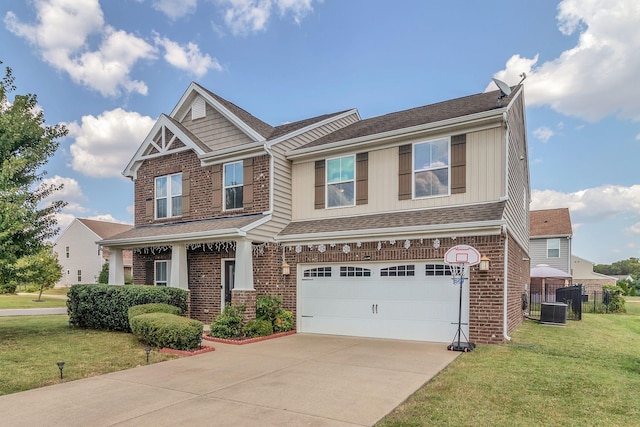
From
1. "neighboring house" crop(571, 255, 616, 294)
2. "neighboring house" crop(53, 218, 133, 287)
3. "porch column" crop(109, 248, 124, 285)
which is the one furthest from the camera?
"neighboring house" crop(53, 218, 133, 287)

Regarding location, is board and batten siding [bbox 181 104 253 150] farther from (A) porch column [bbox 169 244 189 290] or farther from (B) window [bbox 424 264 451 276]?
(B) window [bbox 424 264 451 276]

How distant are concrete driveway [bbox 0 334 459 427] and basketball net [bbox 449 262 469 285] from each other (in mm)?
1632

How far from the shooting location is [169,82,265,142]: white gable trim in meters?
13.6

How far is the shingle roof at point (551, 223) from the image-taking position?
2950 centimetres

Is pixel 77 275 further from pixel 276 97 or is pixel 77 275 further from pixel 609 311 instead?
pixel 609 311

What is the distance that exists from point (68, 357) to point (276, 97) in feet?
45.5

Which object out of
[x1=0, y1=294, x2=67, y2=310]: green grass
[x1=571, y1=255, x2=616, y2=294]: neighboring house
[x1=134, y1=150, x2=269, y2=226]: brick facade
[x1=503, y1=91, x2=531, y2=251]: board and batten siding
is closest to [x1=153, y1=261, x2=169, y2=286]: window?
[x1=134, y1=150, x2=269, y2=226]: brick facade

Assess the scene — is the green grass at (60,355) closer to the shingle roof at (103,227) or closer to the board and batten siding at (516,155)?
the board and batten siding at (516,155)

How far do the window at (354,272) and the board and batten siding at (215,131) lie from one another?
213 inches

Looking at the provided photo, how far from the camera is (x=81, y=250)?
131ft

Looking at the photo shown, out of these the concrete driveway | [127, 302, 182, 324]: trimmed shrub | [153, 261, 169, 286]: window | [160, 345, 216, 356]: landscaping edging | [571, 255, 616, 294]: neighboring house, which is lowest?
[571, 255, 616, 294]: neighboring house

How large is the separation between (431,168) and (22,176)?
10.9 metres

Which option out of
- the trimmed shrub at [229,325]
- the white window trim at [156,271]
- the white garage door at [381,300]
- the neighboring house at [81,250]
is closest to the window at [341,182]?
the white garage door at [381,300]

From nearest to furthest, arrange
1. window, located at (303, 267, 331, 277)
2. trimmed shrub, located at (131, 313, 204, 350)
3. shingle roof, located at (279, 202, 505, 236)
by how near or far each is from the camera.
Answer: trimmed shrub, located at (131, 313, 204, 350) < shingle roof, located at (279, 202, 505, 236) < window, located at (303, 267, 331, 277)
